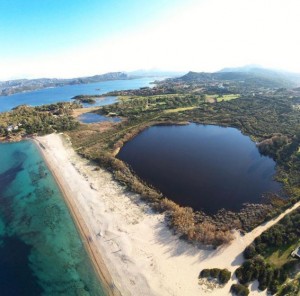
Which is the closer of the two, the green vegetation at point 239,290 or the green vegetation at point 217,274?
the green vegetation at point 239,290

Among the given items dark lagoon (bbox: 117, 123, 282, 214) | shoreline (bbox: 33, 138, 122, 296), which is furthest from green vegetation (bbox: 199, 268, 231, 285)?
dark lagoon (bbox: 117, 123, 282, 214)

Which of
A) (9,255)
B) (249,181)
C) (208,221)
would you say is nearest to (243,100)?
(249,181)

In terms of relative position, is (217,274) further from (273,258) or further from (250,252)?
(273,258)

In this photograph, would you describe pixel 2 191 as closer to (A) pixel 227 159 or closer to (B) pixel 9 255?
(B) pixel 9 255

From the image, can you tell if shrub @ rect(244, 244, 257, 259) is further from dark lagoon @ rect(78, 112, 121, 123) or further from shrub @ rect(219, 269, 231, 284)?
dark lagoon @ rect(78, 112, 121, 123)

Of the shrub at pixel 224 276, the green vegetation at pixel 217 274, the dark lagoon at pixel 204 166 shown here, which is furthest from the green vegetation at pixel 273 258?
the dark lagoon at pixel 204 166

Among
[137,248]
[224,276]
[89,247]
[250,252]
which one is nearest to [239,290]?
[224,276]

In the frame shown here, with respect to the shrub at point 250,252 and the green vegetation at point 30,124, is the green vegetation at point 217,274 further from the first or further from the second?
the green vegetation at point 30,124
